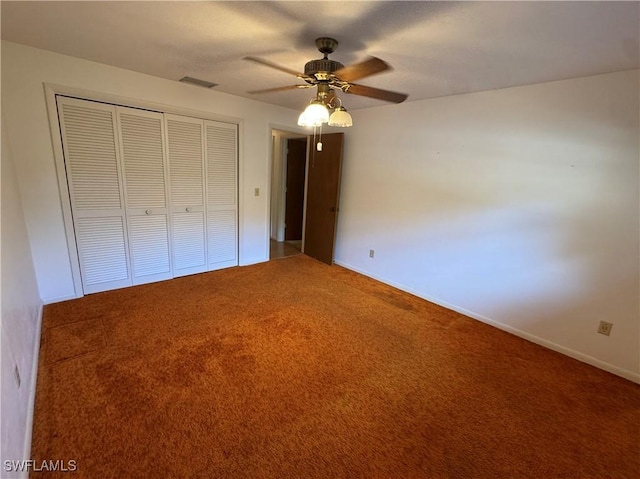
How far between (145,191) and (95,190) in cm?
43

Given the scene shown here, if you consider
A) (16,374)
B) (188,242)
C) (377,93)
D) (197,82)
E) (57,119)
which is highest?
(197,82)

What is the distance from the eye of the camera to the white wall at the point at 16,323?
1.24 meters

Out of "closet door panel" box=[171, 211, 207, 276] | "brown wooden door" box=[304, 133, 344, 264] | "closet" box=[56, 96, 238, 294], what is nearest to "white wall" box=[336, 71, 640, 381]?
"brown wooden door" box=[304, 133, 344, 264]

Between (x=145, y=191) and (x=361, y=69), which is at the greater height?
(x=361, y=69)

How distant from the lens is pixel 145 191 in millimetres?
3105

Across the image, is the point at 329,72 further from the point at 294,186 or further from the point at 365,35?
the point at 294,186

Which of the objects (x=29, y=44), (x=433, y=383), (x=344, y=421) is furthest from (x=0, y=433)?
(x=29, y=44)

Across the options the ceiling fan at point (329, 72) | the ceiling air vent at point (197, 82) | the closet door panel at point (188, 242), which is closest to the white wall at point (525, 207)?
the ceiling fan at point (329, 72)

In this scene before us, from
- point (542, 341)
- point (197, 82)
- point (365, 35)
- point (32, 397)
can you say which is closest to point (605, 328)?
point (542, 341)

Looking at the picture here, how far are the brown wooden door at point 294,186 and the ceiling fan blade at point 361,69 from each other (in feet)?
11.3

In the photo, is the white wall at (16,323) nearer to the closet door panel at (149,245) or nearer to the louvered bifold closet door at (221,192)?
the closet door panel at (149,245)

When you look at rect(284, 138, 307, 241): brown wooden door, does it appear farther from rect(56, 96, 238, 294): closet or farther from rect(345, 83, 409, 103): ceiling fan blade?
rect(345, 83, 409, 103): ceiling fan blade

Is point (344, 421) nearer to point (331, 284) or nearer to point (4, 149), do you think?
point (331, 284)

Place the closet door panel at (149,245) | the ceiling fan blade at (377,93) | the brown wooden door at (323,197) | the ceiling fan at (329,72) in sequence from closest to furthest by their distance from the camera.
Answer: the ceiling fan at (329,72) → the ceiling fan blade at (377,93) → the closet door panel at (149,245) → the brown wooden door at (323,197)
